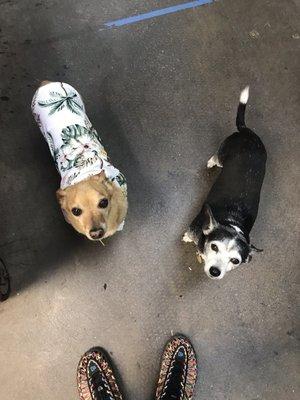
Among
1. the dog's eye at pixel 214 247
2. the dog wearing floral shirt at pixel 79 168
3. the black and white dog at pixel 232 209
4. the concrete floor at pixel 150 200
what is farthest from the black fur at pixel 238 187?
the dog wearing floral shirt at pixel 79 168

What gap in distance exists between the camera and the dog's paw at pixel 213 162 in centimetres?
342

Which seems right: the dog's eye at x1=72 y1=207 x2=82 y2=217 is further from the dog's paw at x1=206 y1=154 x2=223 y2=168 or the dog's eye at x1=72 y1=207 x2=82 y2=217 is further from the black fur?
the dog's paw at x1=206 y1=154 x2=223 y2=168

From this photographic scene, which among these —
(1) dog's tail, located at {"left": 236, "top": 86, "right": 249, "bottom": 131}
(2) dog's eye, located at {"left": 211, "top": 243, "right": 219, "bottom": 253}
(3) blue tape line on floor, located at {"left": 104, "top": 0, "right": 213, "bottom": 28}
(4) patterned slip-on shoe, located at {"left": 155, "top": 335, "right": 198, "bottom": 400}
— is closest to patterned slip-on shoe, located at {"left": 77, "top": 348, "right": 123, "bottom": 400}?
(4) patterned slip-on shoe, located at {"left": 155, "top": 335, "right": 198, "bottom": 400}

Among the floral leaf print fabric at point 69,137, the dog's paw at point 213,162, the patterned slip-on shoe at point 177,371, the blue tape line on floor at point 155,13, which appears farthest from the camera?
the blue tape line on floor at point 155,13

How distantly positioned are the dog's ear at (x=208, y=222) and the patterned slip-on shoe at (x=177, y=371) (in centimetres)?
93

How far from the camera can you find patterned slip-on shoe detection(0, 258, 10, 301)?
10.5 ft

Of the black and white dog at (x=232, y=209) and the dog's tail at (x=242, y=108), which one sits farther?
the dog's tail at (x=242, y=108)

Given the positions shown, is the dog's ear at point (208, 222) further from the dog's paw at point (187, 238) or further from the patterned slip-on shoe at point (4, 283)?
the patterned slip-on shoe at point (4, 283)

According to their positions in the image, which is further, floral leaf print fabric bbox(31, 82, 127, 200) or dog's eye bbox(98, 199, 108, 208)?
floral leaf print fabric bbox(31, 82, 127, 200)

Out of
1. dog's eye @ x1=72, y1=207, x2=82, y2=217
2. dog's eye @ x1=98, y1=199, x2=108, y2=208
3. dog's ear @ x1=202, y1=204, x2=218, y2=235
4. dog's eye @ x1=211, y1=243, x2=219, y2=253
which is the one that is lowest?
dog's eye @ x1=211, y1=243, x2=219, y2=253

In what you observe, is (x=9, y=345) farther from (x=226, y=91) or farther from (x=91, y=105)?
(x=226, y=91)

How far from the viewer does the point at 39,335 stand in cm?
319

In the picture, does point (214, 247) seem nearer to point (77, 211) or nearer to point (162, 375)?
point (77, 211)

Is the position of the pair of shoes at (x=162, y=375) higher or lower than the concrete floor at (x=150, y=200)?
lower
